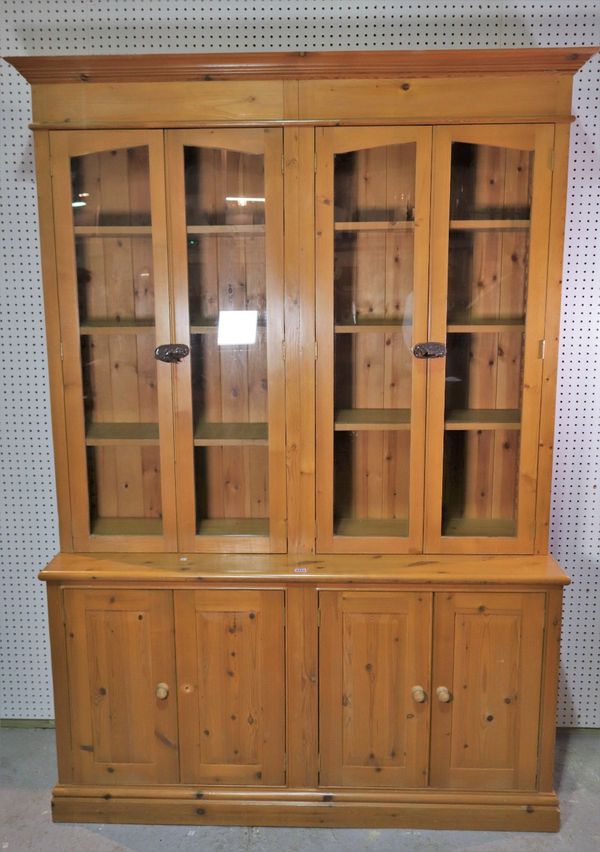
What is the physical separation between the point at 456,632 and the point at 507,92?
68.7 inches

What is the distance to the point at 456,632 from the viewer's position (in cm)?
236

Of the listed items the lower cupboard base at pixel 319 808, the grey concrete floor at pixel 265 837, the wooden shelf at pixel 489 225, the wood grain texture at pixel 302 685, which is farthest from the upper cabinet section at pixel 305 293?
the grey concrete floor at pixel 265 837

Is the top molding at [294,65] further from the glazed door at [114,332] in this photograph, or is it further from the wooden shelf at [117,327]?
the wooden shelf at [117,327]

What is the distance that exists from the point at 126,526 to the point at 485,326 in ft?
4.70

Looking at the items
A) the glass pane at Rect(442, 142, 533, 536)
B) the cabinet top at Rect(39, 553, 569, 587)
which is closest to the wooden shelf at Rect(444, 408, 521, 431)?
the glass pane at Rect(442, 142, 533, 536)

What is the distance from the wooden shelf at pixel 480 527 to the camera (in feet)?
7.98

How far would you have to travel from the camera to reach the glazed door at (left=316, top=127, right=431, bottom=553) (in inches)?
89.3

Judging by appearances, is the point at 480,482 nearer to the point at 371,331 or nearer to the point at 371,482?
the point at 371,482

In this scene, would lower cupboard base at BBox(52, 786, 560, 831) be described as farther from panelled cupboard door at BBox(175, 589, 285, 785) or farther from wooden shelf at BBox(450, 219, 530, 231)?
wooden shelf at BBox(450, 219, 530, 231)

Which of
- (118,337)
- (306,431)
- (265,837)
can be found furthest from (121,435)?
(265,837)

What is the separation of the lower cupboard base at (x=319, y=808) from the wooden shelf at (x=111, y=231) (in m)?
1.91

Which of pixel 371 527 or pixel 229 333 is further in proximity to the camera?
pixel 371 527

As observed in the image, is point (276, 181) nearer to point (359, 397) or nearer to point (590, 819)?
point (359, 397)

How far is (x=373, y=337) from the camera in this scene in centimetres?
242
